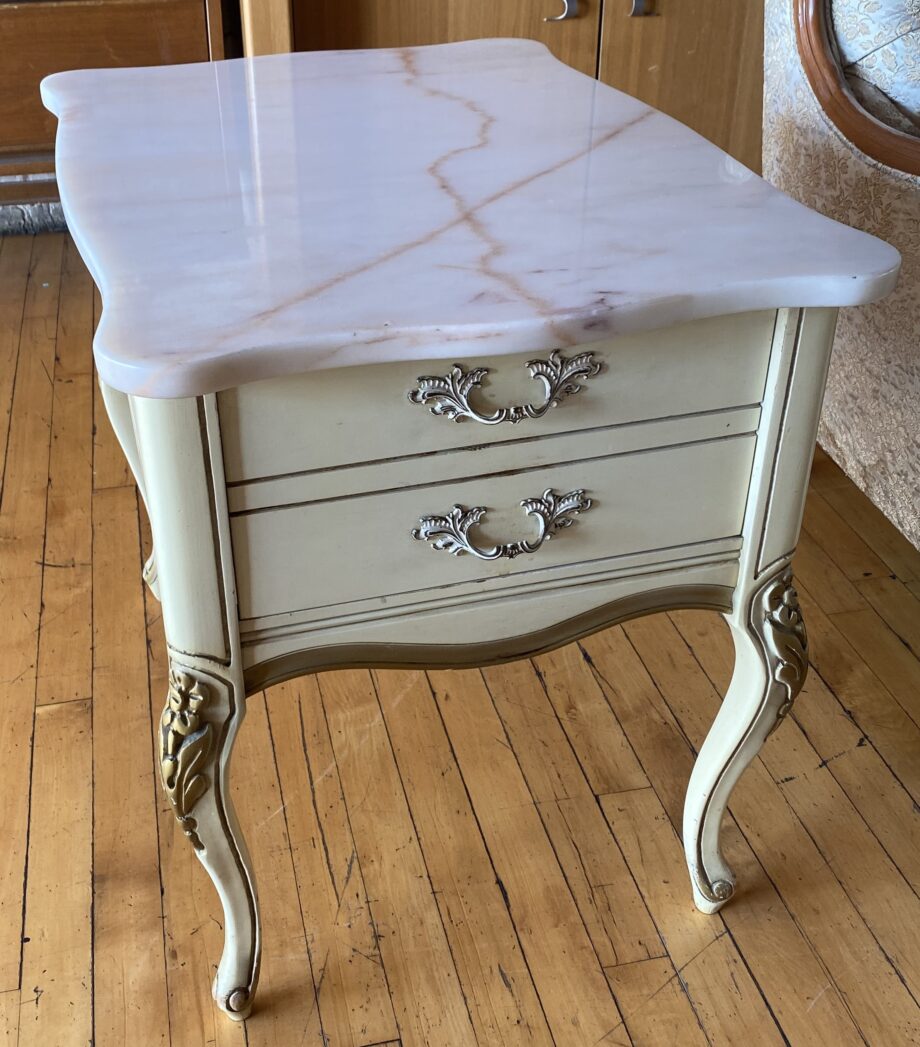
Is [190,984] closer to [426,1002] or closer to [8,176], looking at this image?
[426,1002]

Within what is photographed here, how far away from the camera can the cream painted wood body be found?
2.44 feet

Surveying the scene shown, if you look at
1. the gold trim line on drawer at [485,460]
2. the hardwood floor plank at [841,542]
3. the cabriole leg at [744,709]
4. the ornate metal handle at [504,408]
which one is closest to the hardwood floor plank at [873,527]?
the hardwood floor plank at [841,542]

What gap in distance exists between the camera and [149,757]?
4.27 feet

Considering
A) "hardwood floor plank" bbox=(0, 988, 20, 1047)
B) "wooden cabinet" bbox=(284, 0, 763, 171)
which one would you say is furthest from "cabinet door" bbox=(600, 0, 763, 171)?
"hardwood floor plank" bbox=(0, 988, 20, 1047)

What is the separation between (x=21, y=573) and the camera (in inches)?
62.3

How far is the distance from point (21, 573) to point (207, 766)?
0.84 metres

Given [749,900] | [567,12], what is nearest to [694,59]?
[567,12]

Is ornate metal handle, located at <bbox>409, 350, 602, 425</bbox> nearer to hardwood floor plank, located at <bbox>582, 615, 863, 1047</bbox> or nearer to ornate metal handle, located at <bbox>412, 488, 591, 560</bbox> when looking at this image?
ornate metal handle, located at <bbox>412, 488, 591, 560</bbox>

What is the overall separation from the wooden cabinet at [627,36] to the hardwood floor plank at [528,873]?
4.45ft

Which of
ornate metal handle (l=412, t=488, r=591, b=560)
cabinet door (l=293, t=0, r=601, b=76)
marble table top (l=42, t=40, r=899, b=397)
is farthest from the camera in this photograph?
cabinet door (l=293, t=0, r=601, b=76)

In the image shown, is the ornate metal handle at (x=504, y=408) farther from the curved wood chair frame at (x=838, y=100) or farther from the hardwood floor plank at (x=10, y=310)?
the hardwood floor plank at (x=10, y=310)

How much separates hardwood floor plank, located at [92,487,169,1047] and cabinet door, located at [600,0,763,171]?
139cm

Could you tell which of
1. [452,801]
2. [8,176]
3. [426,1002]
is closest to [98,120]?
[452,801]

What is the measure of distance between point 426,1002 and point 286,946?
15 centimetres
